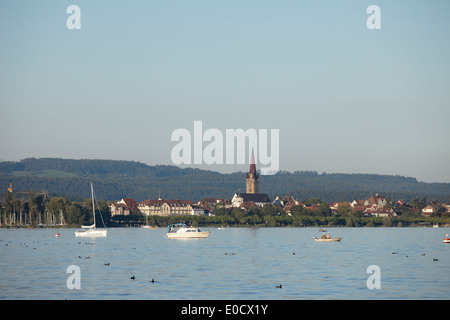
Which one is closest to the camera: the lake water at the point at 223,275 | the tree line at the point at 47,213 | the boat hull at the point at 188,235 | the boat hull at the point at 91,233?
the lake water at the point at 223,275

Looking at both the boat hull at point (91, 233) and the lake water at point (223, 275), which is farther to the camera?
the boat hull at point (91, 233)

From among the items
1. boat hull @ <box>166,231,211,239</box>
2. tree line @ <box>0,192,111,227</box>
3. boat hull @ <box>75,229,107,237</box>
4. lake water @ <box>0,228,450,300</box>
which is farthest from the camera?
tree line @ <box>0,192,111,227</box>

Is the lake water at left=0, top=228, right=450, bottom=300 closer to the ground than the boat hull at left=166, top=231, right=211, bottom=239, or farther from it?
farther from it

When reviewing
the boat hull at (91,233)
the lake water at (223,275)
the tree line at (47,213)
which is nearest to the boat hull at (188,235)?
the boat hull at (91,233)

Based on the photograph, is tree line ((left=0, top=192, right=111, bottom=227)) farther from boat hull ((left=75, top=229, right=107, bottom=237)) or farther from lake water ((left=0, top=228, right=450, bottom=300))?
lake water ((left=0, top=228, right=450, bottom=300))

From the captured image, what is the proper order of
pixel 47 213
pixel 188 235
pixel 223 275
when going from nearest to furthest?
pixel 223 275, pixel 188 235, pixel 47 213

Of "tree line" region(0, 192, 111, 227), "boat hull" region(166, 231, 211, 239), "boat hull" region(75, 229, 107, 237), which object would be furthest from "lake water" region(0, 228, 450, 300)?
"tree line" region(0, 192, 111, 227)

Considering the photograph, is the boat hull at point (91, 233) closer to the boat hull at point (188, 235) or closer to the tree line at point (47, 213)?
the boat hull at point (188, 235)

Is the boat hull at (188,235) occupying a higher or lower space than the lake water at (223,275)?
lower

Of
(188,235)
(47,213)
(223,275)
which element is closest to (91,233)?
(188,235)

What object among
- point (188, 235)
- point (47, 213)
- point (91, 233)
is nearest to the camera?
point (188, 235)

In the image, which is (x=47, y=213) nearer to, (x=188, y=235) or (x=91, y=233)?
(x=91, y=233)
